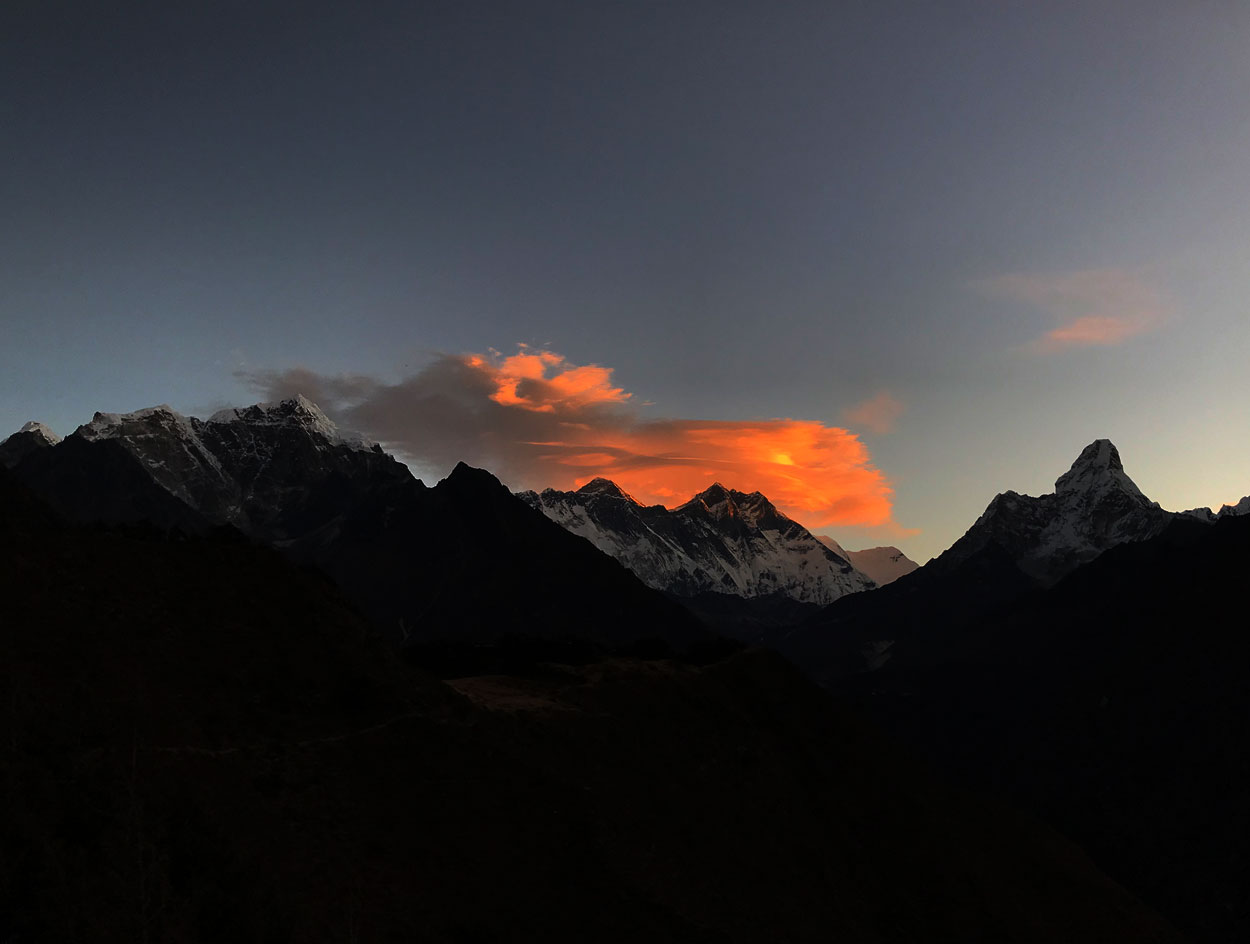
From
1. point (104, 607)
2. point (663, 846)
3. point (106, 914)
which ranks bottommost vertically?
point (663, 846)

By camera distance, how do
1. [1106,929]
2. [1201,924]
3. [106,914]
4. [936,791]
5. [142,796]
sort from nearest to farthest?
[106,914] → [142,796] → [1106,929] → [936,791] → [1201,924]

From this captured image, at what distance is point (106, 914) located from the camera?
1115 inches

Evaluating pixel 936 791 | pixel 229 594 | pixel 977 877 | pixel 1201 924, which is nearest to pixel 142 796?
pixel 229 594

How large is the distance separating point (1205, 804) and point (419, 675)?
651 feet

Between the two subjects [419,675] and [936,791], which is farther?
[936,791]

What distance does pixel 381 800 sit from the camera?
174 feet

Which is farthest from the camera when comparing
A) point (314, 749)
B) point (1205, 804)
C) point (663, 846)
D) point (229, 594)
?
point (1205, 804)

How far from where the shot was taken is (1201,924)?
167 m

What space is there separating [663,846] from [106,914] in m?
41.8

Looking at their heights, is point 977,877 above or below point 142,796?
below

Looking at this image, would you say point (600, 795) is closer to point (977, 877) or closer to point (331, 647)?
point (331, 647)

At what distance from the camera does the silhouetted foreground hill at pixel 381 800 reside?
32812mm

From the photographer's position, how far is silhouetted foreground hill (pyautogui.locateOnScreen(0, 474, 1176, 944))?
32.8m

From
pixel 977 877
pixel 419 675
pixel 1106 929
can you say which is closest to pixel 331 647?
pixel 419 675
